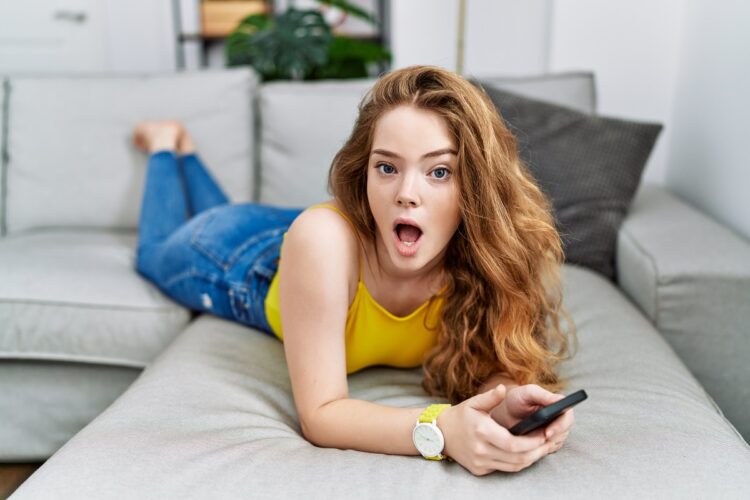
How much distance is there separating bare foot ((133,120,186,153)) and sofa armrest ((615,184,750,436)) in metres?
1.33

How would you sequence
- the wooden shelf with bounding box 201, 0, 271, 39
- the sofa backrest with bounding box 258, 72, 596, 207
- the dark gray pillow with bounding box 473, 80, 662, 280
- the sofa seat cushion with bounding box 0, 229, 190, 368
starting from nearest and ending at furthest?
the sofa seat cushion with bounding box 0, 229, 190, 368
the dark gray pillow with bounding box 473, 80, 662, 280
the sofa backrest with bounding box 258, 72, 596, 207
the wooden shelf with bounding box 201, 0, 271, 39

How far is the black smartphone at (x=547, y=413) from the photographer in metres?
0.86

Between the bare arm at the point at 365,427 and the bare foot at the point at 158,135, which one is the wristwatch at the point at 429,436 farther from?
the bare foot at the point at 158,135

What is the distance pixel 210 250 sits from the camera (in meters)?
1.63

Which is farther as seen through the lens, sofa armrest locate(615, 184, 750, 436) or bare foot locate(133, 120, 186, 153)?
bare foot locate(133, 120, 186, 153)

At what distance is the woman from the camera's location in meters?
0.99

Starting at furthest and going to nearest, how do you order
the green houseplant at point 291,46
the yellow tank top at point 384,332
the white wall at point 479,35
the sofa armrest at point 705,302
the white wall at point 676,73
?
the white wall at point 479,35
the green houseplant at point 291,46
the white wall at point 676,73
the sofa armrest at point 705,302
the yellow tank top at point 384,332

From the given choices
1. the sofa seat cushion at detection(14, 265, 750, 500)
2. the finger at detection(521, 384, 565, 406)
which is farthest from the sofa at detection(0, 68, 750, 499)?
the finger at detection(521, 384, 565, 406)

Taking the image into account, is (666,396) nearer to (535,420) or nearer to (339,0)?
(535,420)

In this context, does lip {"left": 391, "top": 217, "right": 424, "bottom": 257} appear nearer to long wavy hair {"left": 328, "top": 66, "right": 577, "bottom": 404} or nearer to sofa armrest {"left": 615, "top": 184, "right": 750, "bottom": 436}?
long wavy hair {"left": 328, "top": 66, "right": 577, "bottom": 404}

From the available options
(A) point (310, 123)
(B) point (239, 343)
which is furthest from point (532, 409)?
(A) point (310, 123)

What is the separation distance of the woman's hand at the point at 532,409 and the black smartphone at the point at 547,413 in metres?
0.03

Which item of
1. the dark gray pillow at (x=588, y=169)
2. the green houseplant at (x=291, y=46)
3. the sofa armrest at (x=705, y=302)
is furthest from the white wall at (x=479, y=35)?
the sofa armrest at (x=705, y=302)

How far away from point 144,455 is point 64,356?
75 cm
